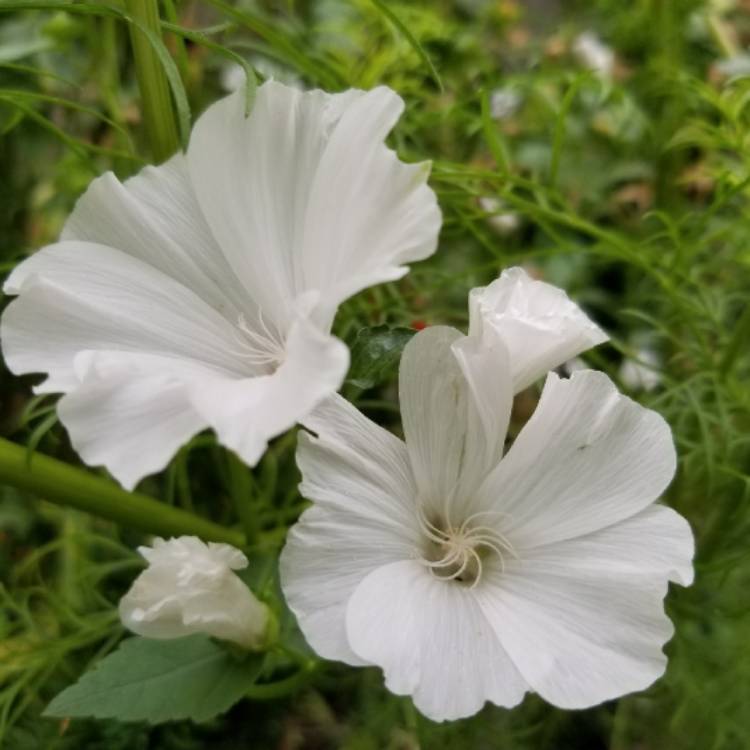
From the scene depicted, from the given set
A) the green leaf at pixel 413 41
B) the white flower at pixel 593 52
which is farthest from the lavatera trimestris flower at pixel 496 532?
the white flower at pixel 593 52

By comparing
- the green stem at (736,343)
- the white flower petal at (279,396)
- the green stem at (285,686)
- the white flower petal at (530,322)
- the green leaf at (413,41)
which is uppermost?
the green leaf at (413,41)

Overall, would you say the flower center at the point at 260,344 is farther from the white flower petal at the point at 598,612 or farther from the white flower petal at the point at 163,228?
the white flower petal at the point at 598,612

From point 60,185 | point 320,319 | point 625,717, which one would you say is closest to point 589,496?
point 320,319

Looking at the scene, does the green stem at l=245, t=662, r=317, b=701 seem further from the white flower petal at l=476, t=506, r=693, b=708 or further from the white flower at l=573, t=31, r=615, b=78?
the white flower at l=573, t=31, r=615, b=78

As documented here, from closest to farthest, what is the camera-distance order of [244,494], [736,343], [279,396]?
1. [279,396]
2. [244,494]
3. [736,343]

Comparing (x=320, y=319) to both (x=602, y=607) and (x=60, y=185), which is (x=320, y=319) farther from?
(x=60, y=185)

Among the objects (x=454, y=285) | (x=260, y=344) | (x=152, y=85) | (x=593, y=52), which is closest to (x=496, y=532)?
(x=260, y=344)

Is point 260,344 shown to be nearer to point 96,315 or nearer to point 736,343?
point 96,315
